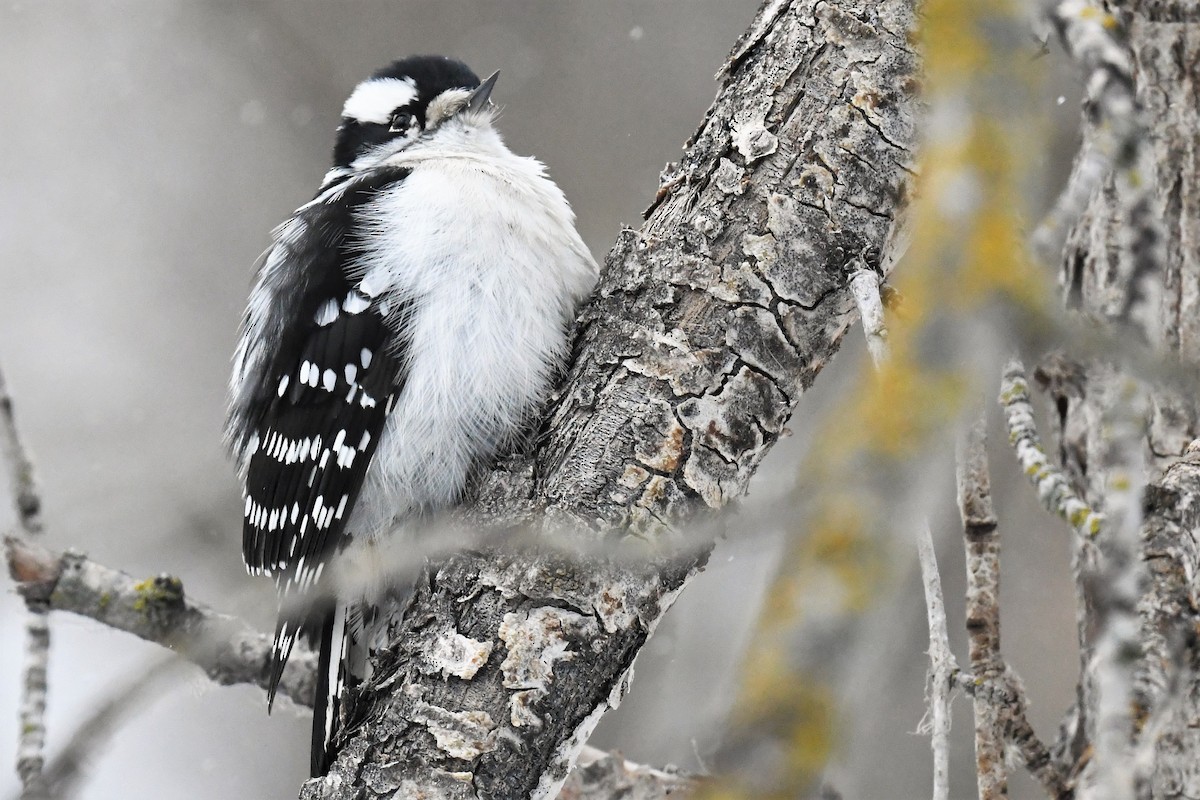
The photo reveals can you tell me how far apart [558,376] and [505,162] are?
31.5 inches

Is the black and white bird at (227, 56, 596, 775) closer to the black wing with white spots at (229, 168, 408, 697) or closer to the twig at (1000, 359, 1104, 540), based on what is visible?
the black wing with white spots at (229, 168, 408, 697)

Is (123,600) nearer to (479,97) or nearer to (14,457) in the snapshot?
(14,457)

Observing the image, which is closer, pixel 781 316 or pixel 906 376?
pixel 906 376

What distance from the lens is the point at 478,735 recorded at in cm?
173

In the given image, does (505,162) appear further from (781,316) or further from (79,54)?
(79,54)

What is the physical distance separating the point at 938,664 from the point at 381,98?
2309 mm

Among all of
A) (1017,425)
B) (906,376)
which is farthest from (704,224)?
(906,376)

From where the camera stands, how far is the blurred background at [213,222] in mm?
4363

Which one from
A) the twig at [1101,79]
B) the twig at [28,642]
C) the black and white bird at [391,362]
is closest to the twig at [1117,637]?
the twig at [1101,79]

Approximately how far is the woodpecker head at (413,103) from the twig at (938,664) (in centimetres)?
204

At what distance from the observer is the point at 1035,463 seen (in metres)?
1.22

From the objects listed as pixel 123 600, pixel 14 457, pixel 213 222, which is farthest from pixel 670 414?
pixel 213 222

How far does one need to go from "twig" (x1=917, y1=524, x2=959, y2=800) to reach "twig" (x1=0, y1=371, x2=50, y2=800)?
148cm

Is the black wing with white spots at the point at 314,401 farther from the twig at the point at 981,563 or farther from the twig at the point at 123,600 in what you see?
the twig at the point at 981,563
